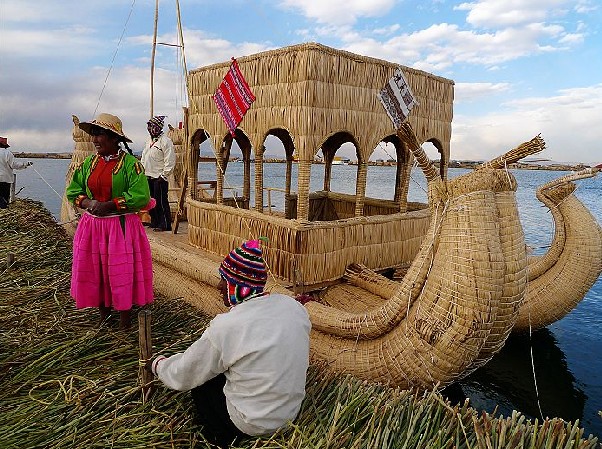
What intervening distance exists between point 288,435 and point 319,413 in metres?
0.27

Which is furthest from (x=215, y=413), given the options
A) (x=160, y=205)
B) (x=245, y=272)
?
(x=160, y=205)

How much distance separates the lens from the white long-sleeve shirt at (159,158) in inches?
294

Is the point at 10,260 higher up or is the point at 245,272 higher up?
the point at 245,272

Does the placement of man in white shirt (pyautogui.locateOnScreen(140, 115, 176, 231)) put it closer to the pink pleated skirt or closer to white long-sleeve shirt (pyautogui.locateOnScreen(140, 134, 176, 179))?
white long-sleeve shirt (pyautogui.locateOnScreen(140, 134, 176, 179))

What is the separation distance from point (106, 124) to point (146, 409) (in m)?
1.99

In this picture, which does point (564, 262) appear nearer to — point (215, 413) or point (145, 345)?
point (215, 413)

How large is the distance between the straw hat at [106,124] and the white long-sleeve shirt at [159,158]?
13.2ft

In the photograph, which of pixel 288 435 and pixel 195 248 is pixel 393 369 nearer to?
pixel 288 435

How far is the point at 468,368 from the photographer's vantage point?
361cm

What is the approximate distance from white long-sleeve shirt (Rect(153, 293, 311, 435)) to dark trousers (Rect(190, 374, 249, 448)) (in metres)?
0.11

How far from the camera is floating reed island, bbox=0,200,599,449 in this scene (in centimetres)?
244

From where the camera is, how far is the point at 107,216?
348 centimetres

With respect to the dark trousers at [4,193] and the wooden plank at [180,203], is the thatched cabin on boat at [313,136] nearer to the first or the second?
the wooden plank at [180,203]

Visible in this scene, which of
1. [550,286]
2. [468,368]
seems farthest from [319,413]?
[550,286]
